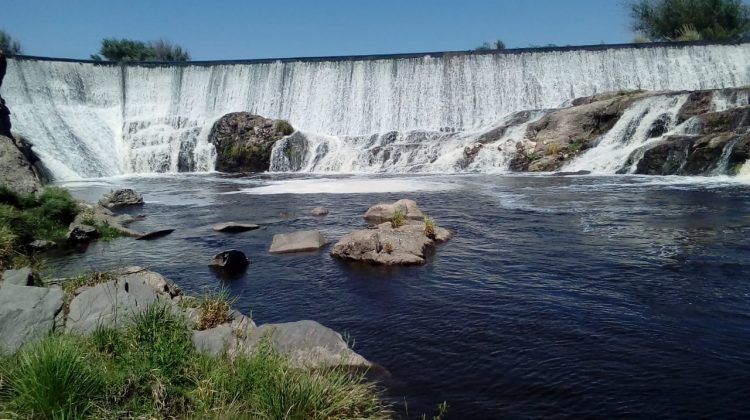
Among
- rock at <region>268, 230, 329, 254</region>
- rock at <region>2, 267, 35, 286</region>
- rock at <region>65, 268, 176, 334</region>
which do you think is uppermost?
rock at <region>65, 268, 176, 334</region>

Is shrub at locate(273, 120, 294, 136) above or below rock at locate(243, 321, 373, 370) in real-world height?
above

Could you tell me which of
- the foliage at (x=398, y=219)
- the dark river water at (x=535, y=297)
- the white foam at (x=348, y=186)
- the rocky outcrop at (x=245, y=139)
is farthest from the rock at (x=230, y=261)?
the rocky outcrop at (x=245, y=139)

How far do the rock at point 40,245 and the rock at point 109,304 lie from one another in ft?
18.8

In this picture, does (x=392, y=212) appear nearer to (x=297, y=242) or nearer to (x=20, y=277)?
(x=297, y=242)

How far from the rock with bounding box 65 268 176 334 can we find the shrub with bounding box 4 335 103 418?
0.96 meters

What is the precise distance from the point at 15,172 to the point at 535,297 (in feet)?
38.8

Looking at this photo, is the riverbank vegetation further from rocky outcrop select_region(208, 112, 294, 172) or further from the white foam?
rocky outcrop select_region(208, 112, 294, 172)

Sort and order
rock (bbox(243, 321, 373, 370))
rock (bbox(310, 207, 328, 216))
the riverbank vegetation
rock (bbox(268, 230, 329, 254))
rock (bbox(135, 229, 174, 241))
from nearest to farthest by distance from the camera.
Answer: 1. rock (bbox(243, 321, 373, 370))
2. the riverbank vegetation
3. rock (bbox(268, 230, 329, 254))
4. rock (bbox(135, 229, 174, 241))
5. rock (bbox(310, 207, 328, 216))

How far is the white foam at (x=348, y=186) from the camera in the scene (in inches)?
848

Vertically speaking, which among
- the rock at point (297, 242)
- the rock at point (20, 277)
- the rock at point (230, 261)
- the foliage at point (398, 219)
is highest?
the foliage at point (398, 219)

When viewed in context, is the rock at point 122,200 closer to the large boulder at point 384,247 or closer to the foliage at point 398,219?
the foliage at point 398,219

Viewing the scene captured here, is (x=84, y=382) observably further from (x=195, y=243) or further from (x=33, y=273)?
(x=195, y=243)

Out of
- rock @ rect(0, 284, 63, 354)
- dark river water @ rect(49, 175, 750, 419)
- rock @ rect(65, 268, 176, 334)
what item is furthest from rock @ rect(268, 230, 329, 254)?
rock @ rect(0, 284, 63, 354)

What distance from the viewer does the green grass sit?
3.73 metres
